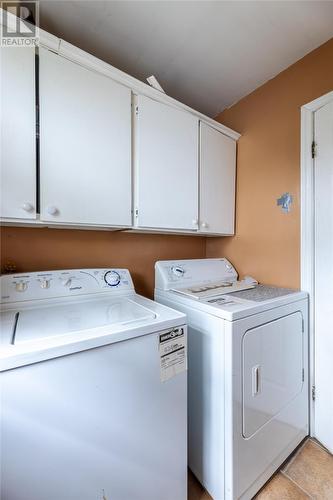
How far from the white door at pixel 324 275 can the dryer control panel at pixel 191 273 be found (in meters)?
0.67

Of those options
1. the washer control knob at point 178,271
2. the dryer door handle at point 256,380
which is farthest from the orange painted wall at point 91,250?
the dryer door handle at point 256,380

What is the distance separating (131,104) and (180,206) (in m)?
0.71

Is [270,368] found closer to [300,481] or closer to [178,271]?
[300,481]

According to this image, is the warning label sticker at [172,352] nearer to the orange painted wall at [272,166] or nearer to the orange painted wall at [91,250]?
the orange painted wall at [91,250]

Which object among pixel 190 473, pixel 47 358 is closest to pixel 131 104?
pixel 47 358

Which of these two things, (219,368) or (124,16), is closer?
(219,368)

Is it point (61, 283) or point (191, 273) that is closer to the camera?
point (61, 283)

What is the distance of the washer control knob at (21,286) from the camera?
1170mm

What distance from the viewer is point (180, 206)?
1.58 m

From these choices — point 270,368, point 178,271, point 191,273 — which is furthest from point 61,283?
point 270,368

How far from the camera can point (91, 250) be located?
159 centimetres

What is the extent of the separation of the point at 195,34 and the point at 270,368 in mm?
2044

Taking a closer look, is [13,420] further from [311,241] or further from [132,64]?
[132,64]

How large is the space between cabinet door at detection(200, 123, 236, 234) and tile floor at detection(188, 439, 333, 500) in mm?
1607
